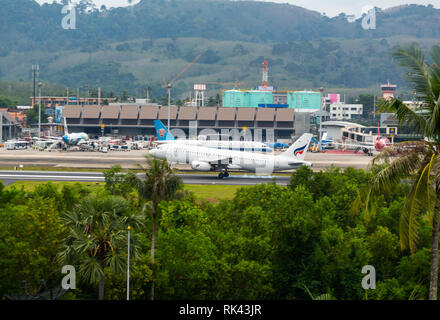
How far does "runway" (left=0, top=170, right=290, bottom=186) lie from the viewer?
68750mm

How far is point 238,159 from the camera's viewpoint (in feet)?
255

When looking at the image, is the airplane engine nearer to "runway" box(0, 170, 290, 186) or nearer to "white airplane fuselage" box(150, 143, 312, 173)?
"white airplane fuselage" box(150, 143, 312, 173)

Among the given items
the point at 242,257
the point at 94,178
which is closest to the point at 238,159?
the point at 94,178

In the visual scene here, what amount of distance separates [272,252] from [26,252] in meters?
14.5

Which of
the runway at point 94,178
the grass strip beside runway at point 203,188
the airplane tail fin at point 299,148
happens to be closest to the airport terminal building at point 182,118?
the airplane tail fin at point 299,148

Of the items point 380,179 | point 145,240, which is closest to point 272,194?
point 145,240

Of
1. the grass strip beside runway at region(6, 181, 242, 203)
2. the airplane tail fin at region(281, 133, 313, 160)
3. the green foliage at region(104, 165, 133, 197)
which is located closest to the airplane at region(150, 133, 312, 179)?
the airplane tail fin at region(281, 133, 313, 160)

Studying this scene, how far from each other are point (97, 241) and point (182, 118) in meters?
142

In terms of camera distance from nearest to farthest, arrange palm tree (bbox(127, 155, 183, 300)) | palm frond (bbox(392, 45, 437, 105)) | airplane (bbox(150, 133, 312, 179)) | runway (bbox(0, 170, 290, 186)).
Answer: palm frond (bbox(392, 45, 437, 105)) → palm tree (bbox(127, 155, 183, 300)) → runway (bbox(0, 170, 290, 186)) → airplane (bbox(150, 133, 312, 179))

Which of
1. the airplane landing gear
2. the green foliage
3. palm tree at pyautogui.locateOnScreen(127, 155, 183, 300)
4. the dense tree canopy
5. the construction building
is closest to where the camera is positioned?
the dense tree canopy

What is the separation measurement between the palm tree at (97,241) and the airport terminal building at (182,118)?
138416 millimetres

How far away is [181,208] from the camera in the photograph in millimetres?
36781

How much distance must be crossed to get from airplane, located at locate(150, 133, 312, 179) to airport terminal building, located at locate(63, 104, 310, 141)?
272 ft
